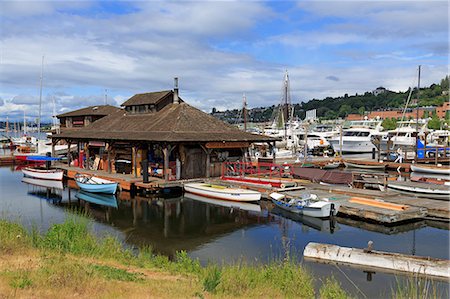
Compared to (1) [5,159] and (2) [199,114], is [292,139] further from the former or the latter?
(1) [5,159]

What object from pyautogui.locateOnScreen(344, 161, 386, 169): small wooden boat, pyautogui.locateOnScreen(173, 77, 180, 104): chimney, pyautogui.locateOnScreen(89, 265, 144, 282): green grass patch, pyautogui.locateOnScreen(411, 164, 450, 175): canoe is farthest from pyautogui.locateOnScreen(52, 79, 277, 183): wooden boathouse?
pyautogui.locateOnScreen(89, 265, 144, 282): green grass patch

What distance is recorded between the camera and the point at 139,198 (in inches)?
1027

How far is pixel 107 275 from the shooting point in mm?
9609

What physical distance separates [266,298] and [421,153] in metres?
43.5

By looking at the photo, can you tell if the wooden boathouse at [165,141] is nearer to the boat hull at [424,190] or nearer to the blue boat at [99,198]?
the blue boat at [99,198]

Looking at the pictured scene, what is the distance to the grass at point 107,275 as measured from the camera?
845 centimetres

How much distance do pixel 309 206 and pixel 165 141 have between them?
10858 mm

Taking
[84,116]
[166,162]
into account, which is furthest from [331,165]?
[84,116]

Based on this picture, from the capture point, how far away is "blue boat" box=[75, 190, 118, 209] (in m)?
24.9

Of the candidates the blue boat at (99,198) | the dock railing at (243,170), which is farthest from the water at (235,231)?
the dock railing at (243,170)

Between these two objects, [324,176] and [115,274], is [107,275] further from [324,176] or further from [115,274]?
[324,176]

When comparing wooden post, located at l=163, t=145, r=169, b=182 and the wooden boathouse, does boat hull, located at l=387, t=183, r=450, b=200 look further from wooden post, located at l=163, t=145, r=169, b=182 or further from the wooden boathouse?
wooden post, located at l=163, t=145, r=169, b=182

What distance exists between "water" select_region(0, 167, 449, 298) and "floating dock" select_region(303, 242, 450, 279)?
369mm

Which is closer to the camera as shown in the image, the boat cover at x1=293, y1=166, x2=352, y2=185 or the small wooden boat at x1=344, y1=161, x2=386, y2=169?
Result: the boat cover at x1=293, y1=166, x2=352, y2=185
